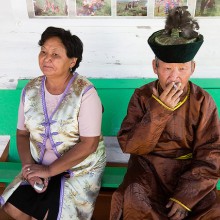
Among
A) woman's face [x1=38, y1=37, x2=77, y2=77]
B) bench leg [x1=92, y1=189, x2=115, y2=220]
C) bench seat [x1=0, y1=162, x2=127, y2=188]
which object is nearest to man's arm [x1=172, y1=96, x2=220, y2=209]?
bench seat [x1=0, y1=162, x2=127, y2=188]

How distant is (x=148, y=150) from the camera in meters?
2.51

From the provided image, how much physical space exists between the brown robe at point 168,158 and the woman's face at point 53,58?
0.58 m

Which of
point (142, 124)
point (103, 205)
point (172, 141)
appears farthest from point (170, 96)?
point (103, 205)

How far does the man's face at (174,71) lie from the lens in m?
2.29

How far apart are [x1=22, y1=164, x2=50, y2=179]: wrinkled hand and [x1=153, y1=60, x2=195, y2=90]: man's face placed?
105 centimetres

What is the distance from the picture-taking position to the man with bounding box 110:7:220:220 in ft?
7.44

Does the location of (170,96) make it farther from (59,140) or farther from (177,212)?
(59,140)

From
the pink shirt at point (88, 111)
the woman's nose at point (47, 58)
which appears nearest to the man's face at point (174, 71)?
the pink shirt at point (88, 111)

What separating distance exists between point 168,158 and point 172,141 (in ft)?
0.44

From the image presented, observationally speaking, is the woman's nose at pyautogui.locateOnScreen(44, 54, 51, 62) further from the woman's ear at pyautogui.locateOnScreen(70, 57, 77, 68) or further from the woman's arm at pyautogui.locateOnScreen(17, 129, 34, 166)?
the woman's arm at pyautogui.locateOnScreen(17, 129, 34, 166)

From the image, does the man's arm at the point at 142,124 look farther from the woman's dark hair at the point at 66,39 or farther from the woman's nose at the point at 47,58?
the woman's nose at the point at 47,58

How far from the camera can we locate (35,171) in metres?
2.61

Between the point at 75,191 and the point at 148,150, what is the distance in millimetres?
616

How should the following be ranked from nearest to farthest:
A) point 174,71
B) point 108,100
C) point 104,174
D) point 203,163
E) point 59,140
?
point 174,71
point 203,163
point 59,140
point 104,174
point 108,100
